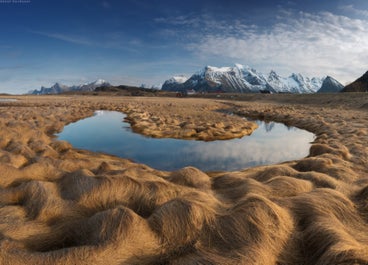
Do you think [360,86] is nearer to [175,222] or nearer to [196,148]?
[196,148]

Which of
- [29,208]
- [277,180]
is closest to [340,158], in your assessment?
[277,180]

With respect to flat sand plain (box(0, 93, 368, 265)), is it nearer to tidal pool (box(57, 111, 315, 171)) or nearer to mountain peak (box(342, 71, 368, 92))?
tidal pool (box(57, 111, 315, 171))

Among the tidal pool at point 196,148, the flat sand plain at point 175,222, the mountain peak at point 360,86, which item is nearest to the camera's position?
the flat sand plain at point 175,222

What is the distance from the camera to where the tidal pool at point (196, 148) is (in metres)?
12.5

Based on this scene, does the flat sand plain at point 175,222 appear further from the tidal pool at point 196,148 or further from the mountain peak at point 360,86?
the mountain peak at point 360,86

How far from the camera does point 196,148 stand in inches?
605

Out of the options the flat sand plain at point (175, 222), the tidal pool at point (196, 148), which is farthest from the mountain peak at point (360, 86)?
the flat sand plain at point (175, 222)

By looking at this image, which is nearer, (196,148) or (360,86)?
(196,148)

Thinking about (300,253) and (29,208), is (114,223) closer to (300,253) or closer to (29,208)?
(29,208)

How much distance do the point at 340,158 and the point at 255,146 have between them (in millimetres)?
6428

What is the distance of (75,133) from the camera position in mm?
19875

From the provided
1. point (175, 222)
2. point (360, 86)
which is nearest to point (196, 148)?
point (175, 222)

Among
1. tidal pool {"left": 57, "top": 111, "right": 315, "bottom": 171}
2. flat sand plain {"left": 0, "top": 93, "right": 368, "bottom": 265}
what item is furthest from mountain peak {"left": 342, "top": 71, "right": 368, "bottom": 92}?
flat sand plain {"left": 0, "top": 93, "right": 368, "bottom": 265}

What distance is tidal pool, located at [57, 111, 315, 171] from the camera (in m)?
12.5
